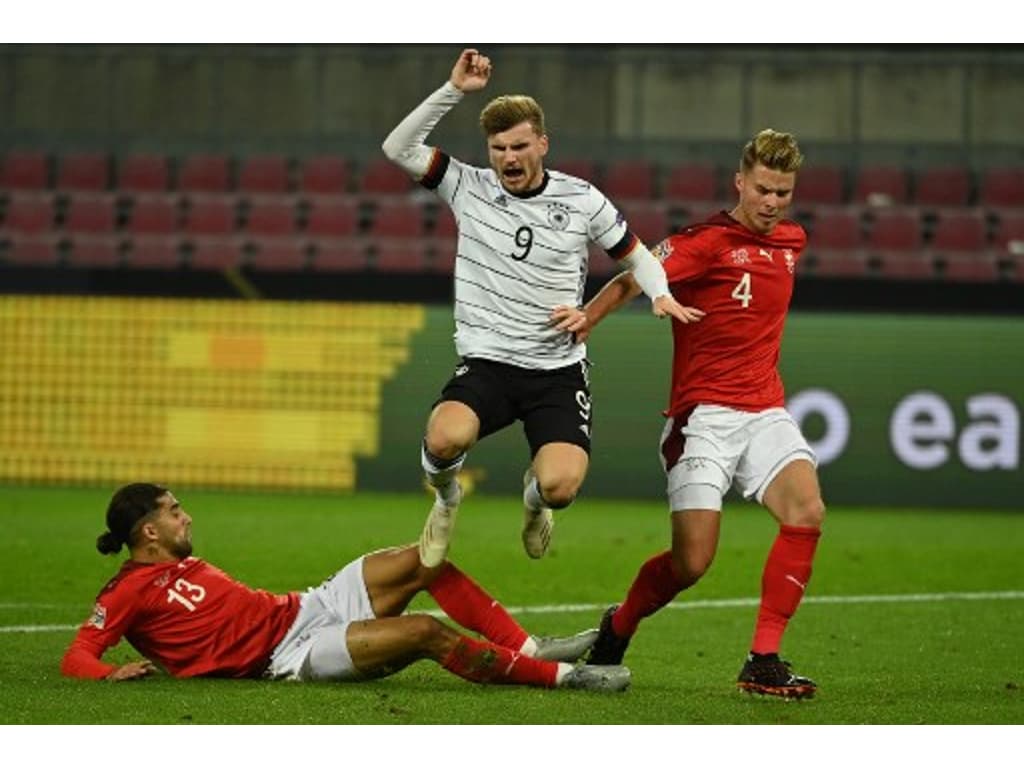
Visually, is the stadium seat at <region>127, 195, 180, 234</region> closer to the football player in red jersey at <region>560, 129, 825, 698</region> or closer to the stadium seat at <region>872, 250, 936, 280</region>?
the stadium seat at <region>872, 250, 936, 280</region>

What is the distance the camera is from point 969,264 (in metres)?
22.0

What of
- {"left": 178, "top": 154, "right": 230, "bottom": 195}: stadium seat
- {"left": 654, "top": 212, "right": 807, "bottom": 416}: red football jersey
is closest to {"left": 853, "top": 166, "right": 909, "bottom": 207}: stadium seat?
{"left": 178, "top": 154, "right": 230, "bottom": 195}: stadium seat

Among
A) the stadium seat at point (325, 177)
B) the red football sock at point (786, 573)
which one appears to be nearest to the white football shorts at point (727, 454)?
the red football sock at point (786, 573)

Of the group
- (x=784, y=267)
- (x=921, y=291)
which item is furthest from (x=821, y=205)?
(x=784, y=267)

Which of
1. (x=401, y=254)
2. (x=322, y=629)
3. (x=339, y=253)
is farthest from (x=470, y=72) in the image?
(x=339, y=253)

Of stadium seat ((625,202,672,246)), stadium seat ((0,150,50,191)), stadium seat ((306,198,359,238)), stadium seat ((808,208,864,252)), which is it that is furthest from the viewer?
stadium seat ((0,150,50,191))

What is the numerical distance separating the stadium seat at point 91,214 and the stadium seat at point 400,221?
2.79m

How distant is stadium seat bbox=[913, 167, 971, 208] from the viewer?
23297 millimetres

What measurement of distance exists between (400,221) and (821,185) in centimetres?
464

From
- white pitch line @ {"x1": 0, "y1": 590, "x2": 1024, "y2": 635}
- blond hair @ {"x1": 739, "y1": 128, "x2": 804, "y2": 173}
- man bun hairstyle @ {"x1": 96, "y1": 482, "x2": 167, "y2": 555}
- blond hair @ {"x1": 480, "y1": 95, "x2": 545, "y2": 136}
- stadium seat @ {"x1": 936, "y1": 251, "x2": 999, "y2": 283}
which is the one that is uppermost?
blond hair @ {"x1": 480, "y1": 95, "x2": 545, "y2": 136}

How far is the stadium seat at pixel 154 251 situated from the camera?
Result: 2205 centimetres

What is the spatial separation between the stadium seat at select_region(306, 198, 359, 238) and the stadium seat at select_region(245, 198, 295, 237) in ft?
0.74

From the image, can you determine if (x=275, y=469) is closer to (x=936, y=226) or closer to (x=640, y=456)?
(x=640, y=456)

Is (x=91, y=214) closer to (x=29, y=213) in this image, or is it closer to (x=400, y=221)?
(x=29, y=213)
